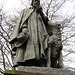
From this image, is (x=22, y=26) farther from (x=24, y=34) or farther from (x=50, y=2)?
(x=50, y=2)

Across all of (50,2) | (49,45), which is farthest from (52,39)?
(50,2)

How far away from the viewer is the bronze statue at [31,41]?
14.0 ft

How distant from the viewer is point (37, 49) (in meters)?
4.44

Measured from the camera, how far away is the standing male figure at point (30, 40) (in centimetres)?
427

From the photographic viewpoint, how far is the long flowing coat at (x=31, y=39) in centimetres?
431

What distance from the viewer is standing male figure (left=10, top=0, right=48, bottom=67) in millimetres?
4270

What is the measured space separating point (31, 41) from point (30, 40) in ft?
0.13

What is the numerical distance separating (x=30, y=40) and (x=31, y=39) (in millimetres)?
48

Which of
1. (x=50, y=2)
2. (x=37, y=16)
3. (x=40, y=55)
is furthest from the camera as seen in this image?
(x=50, y=2)

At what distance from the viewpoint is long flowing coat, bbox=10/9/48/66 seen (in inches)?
170

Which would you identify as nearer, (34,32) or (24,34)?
(24,34)

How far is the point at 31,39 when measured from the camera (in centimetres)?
454

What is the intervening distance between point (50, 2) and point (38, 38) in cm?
862

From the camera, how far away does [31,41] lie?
14.8ft
